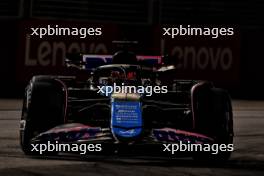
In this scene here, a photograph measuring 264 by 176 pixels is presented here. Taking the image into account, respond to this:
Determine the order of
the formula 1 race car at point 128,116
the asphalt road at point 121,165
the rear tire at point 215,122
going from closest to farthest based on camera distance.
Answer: the asphalt road at point 121,165 < the formula 1 race car at point 128,116 < the rear tire at point 215,122

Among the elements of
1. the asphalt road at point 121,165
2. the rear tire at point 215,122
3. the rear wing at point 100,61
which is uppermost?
the rear wing at point 100,61

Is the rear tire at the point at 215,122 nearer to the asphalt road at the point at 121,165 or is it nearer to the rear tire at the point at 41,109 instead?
the asphalt road at the point at 121,165

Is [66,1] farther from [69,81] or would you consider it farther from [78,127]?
[78,127]

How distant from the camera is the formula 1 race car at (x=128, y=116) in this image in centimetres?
827

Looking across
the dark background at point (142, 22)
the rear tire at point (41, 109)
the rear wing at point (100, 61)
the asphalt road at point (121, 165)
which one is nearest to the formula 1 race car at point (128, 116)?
the rear tire at point (41, 109)

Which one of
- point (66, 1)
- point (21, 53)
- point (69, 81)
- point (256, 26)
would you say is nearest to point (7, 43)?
point (21, 53)

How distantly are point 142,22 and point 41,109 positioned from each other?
13283 millimetres

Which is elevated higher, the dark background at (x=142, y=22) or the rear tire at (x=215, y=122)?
the dark background at (x=142, y=22)

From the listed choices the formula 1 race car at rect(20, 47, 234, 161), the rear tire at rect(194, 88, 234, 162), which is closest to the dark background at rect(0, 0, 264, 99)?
the formula 1 race car at rect(20, 47, 234, 161)

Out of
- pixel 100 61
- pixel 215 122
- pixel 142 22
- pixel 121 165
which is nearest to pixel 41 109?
pixel 121 165

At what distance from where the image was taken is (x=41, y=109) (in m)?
8.56

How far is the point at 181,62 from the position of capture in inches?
800

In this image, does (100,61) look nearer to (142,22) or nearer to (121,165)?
(121,165)

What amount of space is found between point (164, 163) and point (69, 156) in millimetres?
1051
